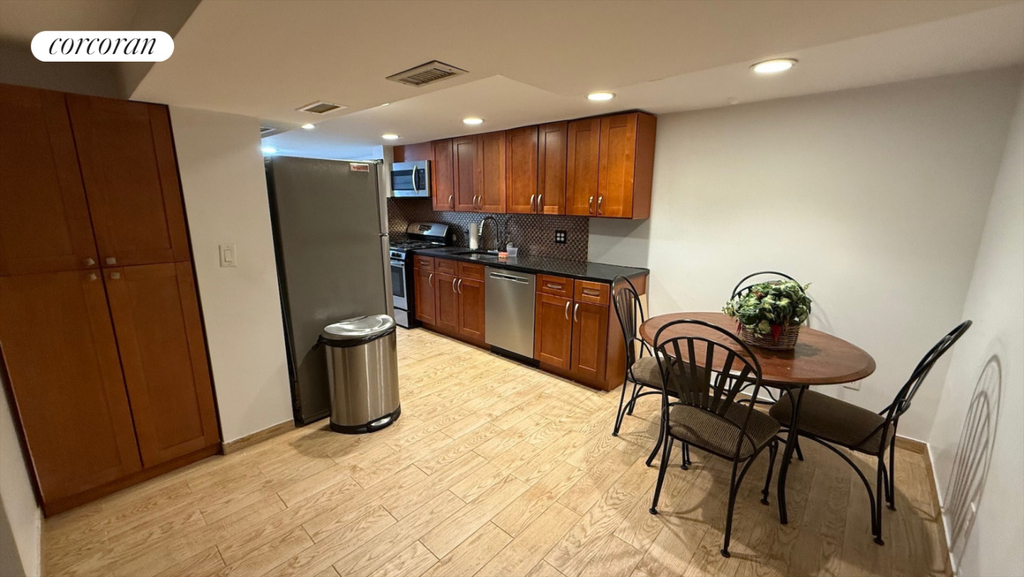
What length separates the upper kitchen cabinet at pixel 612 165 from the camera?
3041 millimetres

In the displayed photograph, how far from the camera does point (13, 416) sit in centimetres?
174

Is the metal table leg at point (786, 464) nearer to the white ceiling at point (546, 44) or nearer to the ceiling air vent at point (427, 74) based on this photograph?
the white ceiling at point (546, 44)

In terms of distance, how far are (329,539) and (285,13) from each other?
6.46 ft

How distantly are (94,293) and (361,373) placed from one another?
50.5 inches

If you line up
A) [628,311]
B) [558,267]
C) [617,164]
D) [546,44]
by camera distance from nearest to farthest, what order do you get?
[546,44] < [628,311] < [617,164] < [558,267]

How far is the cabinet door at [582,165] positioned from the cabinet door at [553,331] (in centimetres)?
78

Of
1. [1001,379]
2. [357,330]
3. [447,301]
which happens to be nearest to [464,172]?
[447,301]

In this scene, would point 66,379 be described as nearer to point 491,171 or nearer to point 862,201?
point 491,171

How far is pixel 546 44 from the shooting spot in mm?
1283

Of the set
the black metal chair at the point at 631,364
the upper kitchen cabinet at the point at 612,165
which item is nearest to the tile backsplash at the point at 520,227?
the upper kitchen cabinet at the point at 612,165

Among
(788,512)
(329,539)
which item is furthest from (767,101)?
(329,539)

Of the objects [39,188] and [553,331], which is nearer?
[39,188]

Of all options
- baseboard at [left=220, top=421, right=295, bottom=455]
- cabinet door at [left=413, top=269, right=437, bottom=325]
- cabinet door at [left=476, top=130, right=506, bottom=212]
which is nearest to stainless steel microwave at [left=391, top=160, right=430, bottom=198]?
cabinet door at [left=476, top=130, right=506, bottom=212]

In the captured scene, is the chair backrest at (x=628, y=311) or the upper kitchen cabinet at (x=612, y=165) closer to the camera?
the chair backrest at (x=628, y=311)
